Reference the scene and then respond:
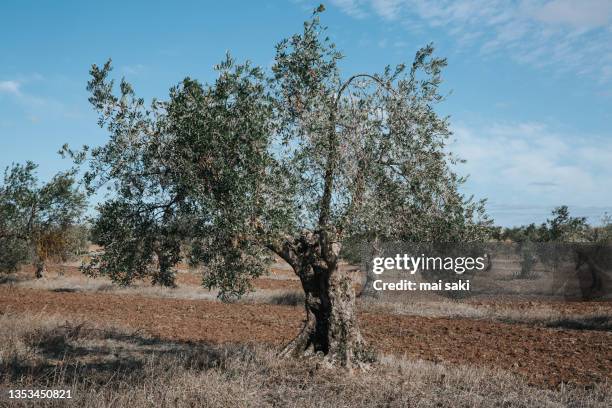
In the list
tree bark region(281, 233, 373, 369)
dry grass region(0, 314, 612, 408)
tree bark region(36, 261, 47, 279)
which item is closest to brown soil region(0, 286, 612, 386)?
dry grass region(0, 314, 612, 408)

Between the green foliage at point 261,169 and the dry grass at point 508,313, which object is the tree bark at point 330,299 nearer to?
the green foliage at point 261,169

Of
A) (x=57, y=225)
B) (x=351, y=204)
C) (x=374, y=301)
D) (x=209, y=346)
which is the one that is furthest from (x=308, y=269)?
(x=57, y=225)

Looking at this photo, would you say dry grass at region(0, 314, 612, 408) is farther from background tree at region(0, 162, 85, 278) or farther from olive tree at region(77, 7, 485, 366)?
background tree at region(0, 162, 85, 278)

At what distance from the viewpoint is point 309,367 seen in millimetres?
13055

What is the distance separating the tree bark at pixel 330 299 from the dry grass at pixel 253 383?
477 millimetres

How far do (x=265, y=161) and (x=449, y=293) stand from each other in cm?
3018

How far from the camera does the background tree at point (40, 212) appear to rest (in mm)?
33125

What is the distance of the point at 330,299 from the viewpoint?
13.5 m

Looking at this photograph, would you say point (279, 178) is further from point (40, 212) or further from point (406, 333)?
point (40, 212)

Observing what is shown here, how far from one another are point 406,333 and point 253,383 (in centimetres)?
1109

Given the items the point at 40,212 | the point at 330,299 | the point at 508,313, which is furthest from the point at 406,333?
the point at 40,212

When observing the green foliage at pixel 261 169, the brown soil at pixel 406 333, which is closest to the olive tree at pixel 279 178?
the green foliage at pixel 261 169

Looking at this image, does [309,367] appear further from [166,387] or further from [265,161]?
[265,161]

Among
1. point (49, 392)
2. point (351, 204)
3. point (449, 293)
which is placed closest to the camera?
point (49, 392)
